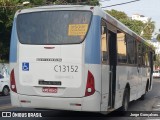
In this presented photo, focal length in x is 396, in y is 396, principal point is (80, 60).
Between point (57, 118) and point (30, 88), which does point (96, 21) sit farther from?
point (57, 118)

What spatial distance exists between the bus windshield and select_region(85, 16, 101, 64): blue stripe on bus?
0.15 m

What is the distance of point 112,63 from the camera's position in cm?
1117

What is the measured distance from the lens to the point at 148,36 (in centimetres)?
8544

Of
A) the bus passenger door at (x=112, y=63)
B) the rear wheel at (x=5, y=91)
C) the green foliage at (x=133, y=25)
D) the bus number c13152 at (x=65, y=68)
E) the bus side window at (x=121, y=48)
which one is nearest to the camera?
the bus number c13152 at (x=65, y=68)

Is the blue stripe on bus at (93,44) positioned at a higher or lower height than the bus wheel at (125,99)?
higher

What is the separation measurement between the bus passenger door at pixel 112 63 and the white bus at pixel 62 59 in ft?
0.46

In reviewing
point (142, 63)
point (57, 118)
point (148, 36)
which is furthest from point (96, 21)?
point (148, 36)

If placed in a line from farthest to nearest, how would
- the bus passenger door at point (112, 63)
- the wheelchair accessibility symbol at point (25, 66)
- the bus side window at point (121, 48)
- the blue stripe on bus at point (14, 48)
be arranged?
the bus side window at point (121, 48), the bus passenger door at point (112, 63), the blue stripe on bus at point (14, 48), the wheelchair accessibility symbol at point (25, 66)

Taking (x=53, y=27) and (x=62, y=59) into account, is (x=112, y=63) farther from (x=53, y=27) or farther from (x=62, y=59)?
(x=53, y=27)

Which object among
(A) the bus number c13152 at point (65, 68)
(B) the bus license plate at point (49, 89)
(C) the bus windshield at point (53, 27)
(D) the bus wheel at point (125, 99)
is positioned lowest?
(D) the bus wheel at point (125, 99)

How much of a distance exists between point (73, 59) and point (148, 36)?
77.4 meters

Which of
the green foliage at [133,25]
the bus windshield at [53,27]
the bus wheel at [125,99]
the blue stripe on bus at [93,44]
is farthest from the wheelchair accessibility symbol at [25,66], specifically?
the green foliage at [133,25]

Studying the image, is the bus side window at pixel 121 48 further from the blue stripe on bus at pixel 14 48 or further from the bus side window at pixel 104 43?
the blue stripe on bus at pixel 14 48

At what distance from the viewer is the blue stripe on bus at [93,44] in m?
9.60
